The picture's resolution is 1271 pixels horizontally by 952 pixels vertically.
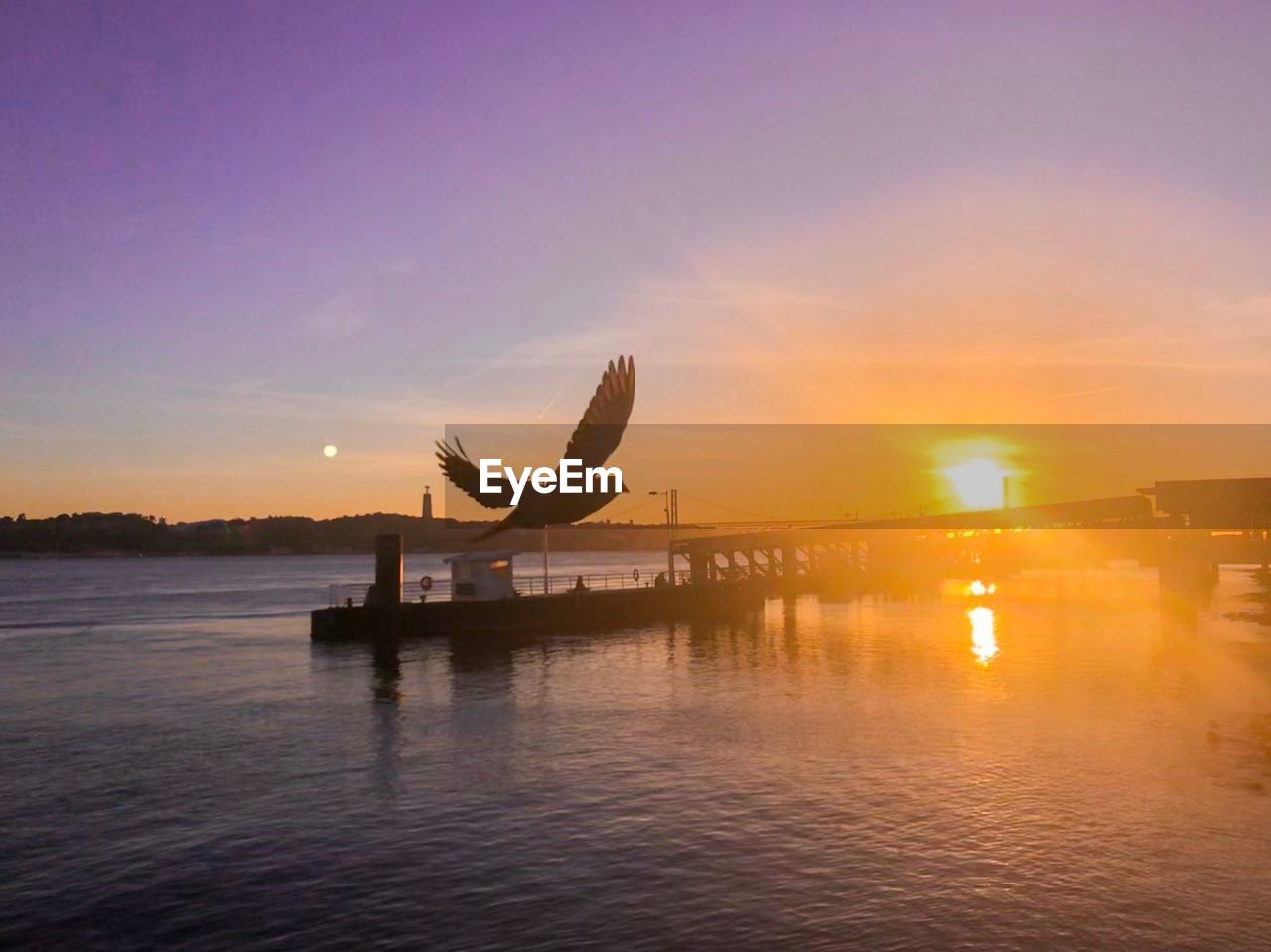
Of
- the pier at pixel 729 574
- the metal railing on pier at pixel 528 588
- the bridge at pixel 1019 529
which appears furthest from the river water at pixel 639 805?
the bridge at pixel 1019 529

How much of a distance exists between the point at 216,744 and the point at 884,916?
1080 inches

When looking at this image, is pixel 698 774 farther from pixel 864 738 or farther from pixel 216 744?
pixel 216 744

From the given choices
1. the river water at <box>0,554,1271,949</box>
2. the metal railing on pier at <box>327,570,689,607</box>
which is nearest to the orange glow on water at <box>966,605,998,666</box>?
the river water at <box>0,554,1271,949</box>

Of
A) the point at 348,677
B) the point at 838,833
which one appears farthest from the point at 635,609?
the point at 838,833

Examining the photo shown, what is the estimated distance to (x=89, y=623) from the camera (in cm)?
10175

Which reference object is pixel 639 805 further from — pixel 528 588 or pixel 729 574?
pixel 528 588

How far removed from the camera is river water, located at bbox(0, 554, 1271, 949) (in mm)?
19484

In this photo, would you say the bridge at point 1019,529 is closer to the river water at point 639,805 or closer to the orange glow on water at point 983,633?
the orange glow on water at point 983,633

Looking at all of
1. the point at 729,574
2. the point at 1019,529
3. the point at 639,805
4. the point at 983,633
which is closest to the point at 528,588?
the point at 729,574

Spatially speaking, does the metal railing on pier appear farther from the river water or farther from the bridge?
the river water

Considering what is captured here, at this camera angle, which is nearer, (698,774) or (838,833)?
(838,833)

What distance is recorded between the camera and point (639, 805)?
90.8ft

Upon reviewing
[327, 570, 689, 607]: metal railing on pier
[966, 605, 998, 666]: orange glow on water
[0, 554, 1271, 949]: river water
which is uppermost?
[327, 570, 689, 607]: metal railing on pier

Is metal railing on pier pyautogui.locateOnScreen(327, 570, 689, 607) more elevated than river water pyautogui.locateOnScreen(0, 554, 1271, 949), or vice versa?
metal railing on pier pyautogui.locateOnScreen(327, 570, 689, 607)
